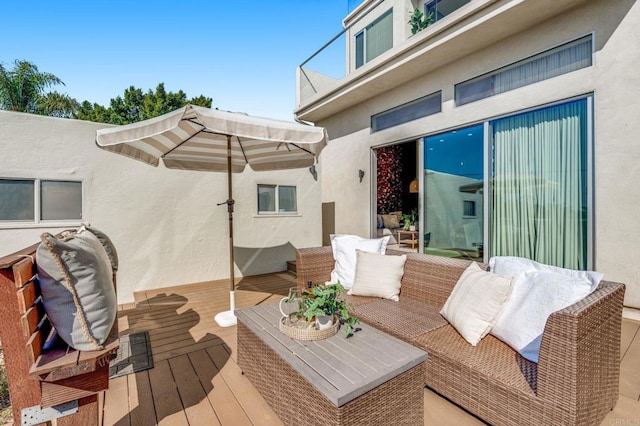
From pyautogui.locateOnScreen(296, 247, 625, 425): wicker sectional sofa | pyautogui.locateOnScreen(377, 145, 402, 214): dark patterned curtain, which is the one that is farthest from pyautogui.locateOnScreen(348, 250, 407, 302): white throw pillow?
pyautogui.locateOnScreen(377, 145, 402, 214): dark patterned curtain

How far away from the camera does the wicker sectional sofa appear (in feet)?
4.74

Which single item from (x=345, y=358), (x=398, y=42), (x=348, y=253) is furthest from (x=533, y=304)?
(x=398, y=42)

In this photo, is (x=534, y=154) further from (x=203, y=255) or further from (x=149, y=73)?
(x=149, y=73)

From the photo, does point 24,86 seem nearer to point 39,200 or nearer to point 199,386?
point 39,200

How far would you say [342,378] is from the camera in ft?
4.69

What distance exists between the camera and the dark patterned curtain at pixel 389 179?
22.4ft

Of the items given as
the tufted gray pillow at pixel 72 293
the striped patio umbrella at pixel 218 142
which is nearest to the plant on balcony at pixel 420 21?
the striped patio umbrella at pixel 218 142

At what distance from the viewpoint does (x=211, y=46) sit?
291 inches

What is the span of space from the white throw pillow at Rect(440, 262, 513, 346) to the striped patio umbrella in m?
1.87

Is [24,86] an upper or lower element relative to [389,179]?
upper

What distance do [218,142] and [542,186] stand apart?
4215mm

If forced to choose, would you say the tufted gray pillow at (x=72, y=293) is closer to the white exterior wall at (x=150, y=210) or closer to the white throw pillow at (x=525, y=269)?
the white throw pillow at (x=525, y=269)

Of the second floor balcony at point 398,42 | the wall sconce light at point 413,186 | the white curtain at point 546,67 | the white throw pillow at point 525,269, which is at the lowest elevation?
the white throw pillow at point 525,269

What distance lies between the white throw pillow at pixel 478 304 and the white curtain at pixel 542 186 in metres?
2.19
